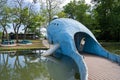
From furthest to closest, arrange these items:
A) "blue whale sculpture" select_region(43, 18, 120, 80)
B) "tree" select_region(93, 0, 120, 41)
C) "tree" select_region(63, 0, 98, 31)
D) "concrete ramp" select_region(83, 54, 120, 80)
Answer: "tree" select_region(63, 0, 98, 31) → "tree" select_region(93, 0, 120, 41) → "blue whale sculpture" select_region(43, 18, 120, 80) → "concrete ramp" select_region(83, 54, 120, 80)

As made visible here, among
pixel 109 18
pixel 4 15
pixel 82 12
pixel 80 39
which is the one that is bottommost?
pixel 80 39

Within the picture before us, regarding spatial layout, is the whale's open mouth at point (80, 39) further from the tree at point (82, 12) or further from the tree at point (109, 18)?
the tree at point (82, 12)

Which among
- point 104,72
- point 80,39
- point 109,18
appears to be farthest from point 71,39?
point 109,18

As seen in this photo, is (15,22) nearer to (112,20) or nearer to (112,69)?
(112,20)

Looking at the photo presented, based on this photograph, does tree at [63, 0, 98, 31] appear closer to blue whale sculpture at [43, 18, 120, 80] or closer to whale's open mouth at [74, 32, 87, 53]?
blue whale sculpture at [43, 18, 120, 80]

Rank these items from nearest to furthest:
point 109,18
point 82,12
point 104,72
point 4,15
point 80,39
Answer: point 104,72
point 80,39
point 4,15
point 109,18
point 82,12

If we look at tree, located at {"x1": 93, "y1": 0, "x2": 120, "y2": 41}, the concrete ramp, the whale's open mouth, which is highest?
tree, located at {"x1": 93, "y1": 0, "x2": 120, "y2": 41}

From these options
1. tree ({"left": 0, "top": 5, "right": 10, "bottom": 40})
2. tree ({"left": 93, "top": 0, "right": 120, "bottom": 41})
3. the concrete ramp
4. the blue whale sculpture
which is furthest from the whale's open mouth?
tree ({"left": 93, "top": 0, "right": 120, "bottom": 41})

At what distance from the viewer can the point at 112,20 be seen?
42.4 m

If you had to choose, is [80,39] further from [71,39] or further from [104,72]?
[104,72]

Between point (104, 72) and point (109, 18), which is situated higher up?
point (109, 18)

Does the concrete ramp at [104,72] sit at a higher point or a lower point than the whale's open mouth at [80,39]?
lower

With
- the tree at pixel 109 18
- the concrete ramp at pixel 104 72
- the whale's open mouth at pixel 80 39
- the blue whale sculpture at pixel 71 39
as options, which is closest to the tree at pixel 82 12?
the tree at pixel 109 18

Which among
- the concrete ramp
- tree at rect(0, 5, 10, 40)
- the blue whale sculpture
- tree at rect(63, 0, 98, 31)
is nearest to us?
the concrete ramp
